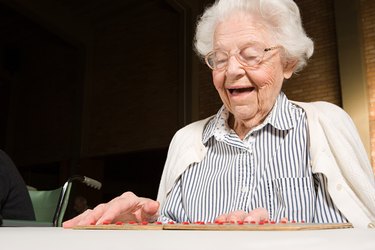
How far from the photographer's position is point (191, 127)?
130cm

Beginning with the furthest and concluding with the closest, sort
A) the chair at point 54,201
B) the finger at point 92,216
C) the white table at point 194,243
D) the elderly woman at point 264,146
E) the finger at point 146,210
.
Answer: the chair at point 54,201 < the elderly woman at point 264,146 < the finger at point 146,210 < the finger at point 92,216 < the white table at point 194,243

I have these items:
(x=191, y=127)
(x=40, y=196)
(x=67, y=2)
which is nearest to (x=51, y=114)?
A: (x=67, y=2)

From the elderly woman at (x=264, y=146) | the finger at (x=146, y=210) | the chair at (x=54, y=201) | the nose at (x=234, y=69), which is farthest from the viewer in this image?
the chair at (x=54, y=201)

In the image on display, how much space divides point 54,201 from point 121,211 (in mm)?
1299

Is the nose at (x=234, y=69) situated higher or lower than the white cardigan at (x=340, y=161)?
higher

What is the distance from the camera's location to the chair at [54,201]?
173 cm

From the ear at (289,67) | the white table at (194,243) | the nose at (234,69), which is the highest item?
the ear at (289,67)

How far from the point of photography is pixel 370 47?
5.45 meters

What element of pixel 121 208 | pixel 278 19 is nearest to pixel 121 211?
pixel 121 208

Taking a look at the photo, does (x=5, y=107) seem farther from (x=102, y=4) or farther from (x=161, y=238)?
(x=161, y=238)

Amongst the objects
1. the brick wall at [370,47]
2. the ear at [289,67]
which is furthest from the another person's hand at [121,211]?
the brick wall at [370,47]

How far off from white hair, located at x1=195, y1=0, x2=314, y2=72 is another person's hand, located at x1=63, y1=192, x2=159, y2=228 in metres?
0.58

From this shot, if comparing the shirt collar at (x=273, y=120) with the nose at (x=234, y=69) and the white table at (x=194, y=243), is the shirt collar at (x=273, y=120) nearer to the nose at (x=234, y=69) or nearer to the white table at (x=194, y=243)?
the nose at (x=234, y=69)

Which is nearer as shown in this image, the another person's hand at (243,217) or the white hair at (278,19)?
the another person's hand at (243,217)
